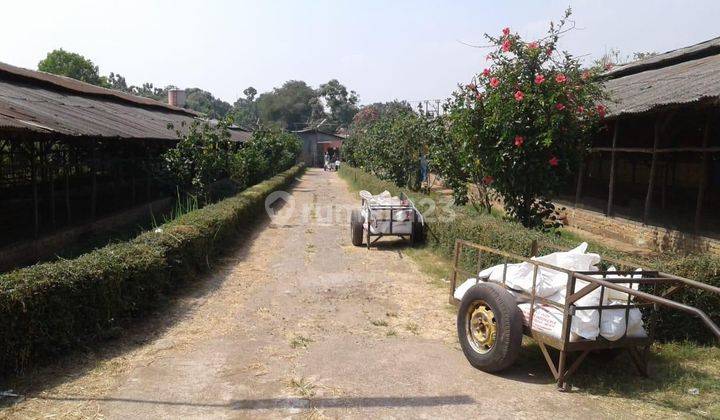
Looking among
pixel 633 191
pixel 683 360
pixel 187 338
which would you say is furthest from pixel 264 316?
pixel 633 191

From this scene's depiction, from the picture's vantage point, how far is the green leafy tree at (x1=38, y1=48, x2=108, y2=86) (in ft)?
186

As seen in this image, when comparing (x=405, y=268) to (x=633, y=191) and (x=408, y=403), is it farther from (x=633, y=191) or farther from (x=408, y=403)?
(x=633, y=191)

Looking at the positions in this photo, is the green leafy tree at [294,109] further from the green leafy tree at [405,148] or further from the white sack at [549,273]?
the white sack at [549,273]

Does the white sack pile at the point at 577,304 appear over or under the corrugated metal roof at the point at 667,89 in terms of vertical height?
under

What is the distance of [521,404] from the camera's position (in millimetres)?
4562

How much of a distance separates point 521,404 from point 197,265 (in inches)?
237

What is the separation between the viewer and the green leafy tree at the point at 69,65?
186ft

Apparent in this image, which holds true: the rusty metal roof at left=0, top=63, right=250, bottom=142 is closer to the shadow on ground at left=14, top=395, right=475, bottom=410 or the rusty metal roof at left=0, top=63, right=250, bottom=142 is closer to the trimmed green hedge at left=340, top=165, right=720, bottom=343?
the shadow on ground at left=14, top=395, right=475, bottom=410

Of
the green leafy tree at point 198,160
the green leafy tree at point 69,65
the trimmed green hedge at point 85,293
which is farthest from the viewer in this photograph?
the green leafy tree at point 69,65

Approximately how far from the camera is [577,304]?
4.83m

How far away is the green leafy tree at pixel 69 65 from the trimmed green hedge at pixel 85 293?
184ft

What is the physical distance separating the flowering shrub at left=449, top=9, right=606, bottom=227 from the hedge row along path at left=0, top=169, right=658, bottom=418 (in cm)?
231

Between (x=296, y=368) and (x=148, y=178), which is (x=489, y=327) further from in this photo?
(x=148, y=178)

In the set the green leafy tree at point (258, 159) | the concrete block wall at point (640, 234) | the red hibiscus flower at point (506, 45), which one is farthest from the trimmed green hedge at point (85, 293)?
the green leafy tree at point (258, 159)
